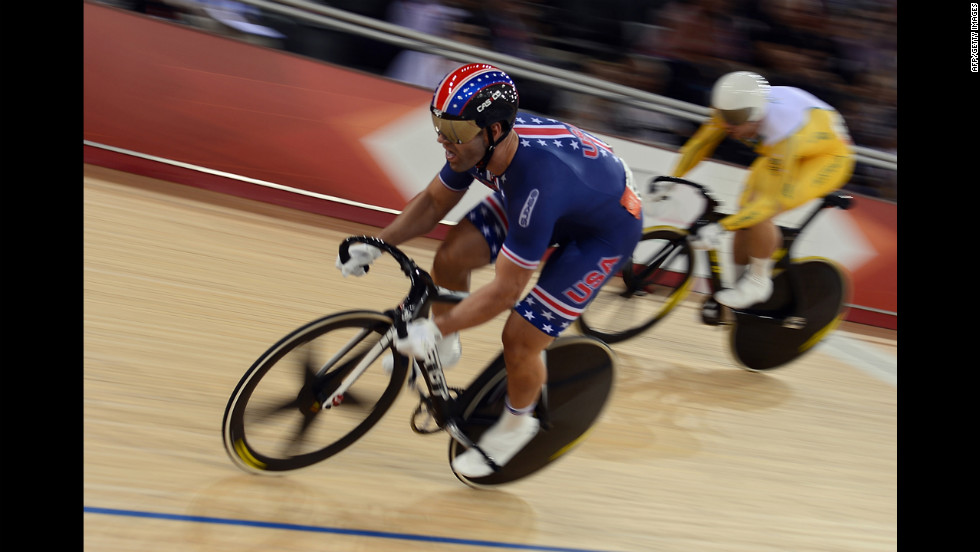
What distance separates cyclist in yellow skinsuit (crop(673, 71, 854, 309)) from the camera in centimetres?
354

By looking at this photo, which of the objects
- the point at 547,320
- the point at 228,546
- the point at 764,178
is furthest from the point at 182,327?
the point at 764,178

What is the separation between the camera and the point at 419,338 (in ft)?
7.03

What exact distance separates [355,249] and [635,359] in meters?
2.23

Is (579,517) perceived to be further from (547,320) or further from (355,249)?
(355,249)

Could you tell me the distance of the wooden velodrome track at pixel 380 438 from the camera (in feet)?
7.79

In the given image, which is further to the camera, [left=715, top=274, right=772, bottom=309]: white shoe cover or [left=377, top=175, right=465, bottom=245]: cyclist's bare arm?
[left=715, top=274, right=772, bottom=309]: white shoe cover

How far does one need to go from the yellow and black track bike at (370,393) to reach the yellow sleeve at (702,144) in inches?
62.3

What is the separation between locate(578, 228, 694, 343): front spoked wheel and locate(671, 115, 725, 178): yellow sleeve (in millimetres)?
335

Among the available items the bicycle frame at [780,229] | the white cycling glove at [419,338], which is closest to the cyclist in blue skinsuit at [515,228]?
the white cycling glove at [419,338]

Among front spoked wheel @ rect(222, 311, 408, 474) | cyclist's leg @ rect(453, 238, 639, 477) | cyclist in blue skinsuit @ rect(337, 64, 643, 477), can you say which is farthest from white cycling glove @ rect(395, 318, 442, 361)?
cyclist's leg @ rect(453, 238, 639, 477)

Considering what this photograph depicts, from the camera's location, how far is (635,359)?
4.13 m

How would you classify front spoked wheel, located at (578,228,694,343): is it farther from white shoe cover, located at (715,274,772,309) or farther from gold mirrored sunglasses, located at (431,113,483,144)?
gold mirrored sunglasses, located at (431,113,483,144)

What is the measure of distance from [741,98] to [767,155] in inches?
14.8

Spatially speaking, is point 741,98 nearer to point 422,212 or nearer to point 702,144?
point 702,144
